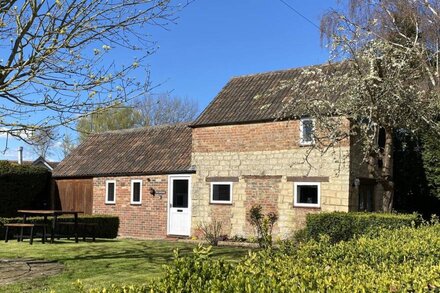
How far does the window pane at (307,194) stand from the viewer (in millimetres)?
16906

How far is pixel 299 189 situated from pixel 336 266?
503 inches

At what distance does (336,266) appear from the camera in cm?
462

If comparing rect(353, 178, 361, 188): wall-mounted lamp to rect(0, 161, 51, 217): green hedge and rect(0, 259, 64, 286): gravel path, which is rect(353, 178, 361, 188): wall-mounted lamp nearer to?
rect(0, 259, 64, 286): gravel path

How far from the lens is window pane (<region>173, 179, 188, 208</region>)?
2039 cm

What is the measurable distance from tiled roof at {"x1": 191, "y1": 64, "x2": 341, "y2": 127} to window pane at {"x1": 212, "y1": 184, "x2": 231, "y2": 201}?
2476 millimetres

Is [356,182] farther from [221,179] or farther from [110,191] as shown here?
[110,191]

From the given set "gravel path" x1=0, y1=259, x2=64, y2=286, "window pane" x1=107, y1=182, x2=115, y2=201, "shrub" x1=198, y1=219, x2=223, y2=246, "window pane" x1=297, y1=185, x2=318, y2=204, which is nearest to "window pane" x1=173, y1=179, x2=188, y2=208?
"shrub" x1=198, y1=219, x2=223, y2=246

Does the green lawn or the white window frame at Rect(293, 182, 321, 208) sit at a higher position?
the white window frame at Rect(293, 182, 321, 208)

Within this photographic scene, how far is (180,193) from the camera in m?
20.5

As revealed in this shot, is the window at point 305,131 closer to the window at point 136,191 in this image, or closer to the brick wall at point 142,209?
the brick wall at point 142,209

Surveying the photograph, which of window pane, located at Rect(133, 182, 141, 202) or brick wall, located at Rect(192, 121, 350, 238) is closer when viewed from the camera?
brick wall, located at Rect(192, 121, 350, 238)

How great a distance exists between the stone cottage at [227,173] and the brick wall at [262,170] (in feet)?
0.12

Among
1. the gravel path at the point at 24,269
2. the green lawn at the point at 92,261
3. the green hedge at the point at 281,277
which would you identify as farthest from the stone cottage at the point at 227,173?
the green hedge at the point at 281,277

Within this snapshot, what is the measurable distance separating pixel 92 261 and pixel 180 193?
32.4 feet
